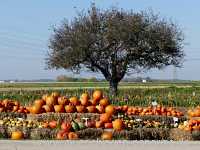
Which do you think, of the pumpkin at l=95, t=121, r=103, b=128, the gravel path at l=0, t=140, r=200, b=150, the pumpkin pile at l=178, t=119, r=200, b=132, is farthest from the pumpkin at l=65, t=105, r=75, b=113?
the gravel path at l=0, t=140, r=200, b=150

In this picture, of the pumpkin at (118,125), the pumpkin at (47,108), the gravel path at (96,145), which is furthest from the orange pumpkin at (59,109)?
the gravel path at (96,145)

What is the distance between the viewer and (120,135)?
35.3 feet

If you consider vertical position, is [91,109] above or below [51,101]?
below

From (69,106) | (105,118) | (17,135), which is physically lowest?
(17,135)

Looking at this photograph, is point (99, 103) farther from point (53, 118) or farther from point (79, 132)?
point (79, 132)

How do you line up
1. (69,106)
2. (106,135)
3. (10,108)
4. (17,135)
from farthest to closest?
(10,108) → (69,106) → (17,135) → (106,135)

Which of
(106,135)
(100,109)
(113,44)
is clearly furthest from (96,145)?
(113,44)

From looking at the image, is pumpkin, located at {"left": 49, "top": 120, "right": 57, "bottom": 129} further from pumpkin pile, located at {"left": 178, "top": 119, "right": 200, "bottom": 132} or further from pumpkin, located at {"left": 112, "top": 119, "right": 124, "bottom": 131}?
pumpkin pile, located at {"left": 178, "top": 119, "right": 200, "bottom": 132}

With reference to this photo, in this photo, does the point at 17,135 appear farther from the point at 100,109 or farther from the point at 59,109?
the point at 100,109

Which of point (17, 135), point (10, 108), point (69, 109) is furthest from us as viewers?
point (10, 108)

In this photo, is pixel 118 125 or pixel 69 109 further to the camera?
pixel 69 109

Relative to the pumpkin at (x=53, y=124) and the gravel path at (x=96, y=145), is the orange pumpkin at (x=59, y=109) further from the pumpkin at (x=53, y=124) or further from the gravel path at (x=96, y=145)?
the gravel path at (x=96, y=145)

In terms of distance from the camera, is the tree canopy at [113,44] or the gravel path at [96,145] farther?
the tree canopy at [113,44]

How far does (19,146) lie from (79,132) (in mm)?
4065
